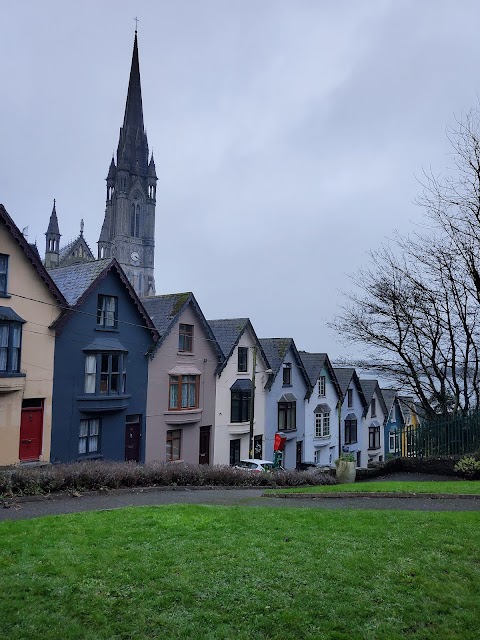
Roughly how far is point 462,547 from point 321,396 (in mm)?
35009

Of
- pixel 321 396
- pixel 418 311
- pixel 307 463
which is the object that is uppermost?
pixel 418 311

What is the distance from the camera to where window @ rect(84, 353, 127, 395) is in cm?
2695

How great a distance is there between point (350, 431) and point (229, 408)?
16359 millimetres

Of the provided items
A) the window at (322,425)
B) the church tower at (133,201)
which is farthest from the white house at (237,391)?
the church tower at (133,201)

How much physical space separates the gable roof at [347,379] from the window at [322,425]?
2.68 meters

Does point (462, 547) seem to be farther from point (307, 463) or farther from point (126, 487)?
point (307, 463)

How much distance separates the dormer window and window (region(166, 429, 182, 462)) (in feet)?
36.1

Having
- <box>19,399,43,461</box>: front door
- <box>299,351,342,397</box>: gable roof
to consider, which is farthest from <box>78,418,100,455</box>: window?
<box>299,351,342,397</box>: gable roof

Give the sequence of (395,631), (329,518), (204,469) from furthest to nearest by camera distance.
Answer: (204,469) → (329,518) → (395,631)

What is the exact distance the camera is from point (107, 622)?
21.1 ft

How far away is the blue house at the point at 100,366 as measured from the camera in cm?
2564

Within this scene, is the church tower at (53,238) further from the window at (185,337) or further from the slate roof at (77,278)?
the slate roof at (77,278)

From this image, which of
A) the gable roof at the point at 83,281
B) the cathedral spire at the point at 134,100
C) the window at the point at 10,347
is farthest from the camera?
the cathedral spire at the point at 134,100

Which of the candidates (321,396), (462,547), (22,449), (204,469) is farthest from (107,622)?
(321,396)
